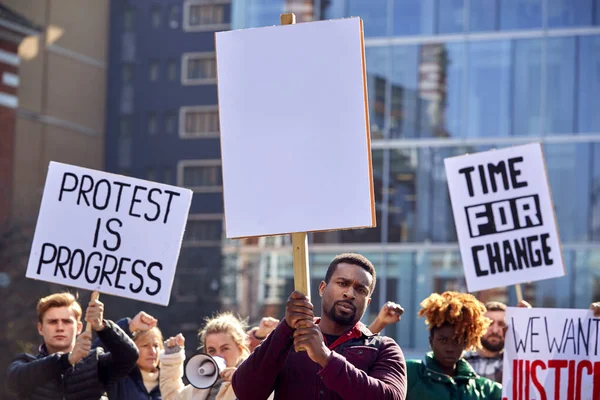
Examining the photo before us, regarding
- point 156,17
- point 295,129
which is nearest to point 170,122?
point 156,17

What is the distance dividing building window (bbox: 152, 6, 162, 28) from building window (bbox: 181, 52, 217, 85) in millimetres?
1660

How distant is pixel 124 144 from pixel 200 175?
153 inches

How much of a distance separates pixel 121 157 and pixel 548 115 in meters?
22.9

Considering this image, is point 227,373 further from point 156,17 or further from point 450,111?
point 156,17

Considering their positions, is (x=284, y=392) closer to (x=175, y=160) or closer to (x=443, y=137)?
(x=443, y=137)

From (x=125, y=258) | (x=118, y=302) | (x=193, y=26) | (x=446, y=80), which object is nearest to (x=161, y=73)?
(x=193, y=26)

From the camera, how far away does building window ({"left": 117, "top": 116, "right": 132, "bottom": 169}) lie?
166 feet

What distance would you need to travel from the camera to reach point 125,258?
7.44 m

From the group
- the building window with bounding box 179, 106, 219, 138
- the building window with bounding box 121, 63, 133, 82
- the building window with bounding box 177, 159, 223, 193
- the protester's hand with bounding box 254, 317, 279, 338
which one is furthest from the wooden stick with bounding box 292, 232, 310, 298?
the building window with bounding box 121, 63, 133, 82

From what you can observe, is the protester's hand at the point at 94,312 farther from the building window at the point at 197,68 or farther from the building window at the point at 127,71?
the building window at the point at 127,71

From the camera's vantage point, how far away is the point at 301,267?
195 inches

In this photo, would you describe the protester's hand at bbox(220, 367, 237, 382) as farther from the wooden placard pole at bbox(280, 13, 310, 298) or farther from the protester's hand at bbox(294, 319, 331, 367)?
the protester's hand at bbox(294, 319, 331, 367)

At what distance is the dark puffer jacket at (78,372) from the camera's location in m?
7.05

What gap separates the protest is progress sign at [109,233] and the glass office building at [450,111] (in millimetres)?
24300
